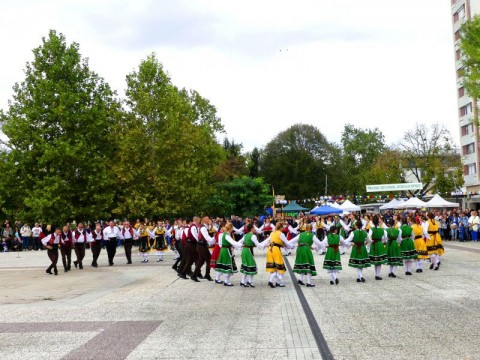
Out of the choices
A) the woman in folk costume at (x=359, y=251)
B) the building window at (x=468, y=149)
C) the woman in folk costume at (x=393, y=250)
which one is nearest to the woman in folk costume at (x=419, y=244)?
the woman in folk costume at (x=393, y=250)

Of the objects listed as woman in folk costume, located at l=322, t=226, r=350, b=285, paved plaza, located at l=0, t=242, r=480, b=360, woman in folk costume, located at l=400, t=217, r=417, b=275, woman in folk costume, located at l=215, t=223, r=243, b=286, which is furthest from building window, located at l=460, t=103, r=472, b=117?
woman in folk costume, located at l=215, t=223, r=243, b=286

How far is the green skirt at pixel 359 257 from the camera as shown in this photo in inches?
651

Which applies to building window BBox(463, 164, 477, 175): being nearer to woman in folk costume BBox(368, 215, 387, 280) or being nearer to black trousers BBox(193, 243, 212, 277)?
woman in folk costume BBox(368, 215, 387, 280)

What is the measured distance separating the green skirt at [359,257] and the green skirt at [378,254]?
0.68 feet

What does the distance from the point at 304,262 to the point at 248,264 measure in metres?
1.52

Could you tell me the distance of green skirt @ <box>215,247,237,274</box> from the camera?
16.5m

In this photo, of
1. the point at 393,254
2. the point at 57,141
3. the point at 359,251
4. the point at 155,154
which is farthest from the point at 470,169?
the point at 359,251

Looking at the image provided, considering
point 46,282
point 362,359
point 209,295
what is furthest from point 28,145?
point 362,359

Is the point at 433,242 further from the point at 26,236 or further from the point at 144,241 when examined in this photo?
the point at 26,236

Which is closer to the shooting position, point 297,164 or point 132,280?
point 132,280

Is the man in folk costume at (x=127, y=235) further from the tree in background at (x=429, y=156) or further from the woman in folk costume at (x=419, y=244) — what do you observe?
the tree in background at (x=429, y=156)

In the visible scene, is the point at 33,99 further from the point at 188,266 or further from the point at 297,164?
the point at 297,164

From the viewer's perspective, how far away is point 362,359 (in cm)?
736

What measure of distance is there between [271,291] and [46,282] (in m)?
7.93
